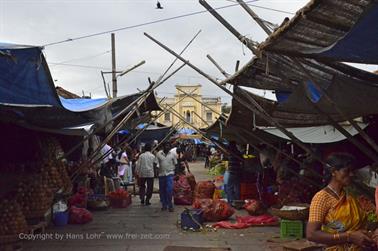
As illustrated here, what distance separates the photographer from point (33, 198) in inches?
338

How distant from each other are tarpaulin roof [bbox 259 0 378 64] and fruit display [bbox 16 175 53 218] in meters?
5.88

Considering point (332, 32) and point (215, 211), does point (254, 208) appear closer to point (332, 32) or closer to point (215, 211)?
point (215, 211)

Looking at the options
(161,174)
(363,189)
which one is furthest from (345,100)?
(161,174)

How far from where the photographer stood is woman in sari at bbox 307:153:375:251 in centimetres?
345

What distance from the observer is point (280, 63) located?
16.7 feet

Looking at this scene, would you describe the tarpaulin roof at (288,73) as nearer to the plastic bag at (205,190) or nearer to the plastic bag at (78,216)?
the plastic bag at (78,216)

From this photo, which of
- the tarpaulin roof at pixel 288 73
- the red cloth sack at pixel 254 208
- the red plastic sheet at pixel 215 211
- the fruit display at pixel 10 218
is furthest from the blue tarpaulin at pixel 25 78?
the red cloth sack at pixel 254 208

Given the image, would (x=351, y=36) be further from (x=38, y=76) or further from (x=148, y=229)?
(x=148, y=229)

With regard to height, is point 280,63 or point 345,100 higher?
point 280,63

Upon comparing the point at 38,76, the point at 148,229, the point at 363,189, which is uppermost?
the point at 38,76

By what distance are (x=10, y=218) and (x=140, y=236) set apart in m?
2.57

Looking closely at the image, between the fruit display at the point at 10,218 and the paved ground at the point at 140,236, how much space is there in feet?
1.86

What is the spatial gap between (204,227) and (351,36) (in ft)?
22.9

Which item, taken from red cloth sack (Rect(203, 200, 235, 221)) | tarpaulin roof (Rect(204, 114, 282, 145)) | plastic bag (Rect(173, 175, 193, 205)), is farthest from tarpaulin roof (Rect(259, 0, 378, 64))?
plastic bag (Rect(173, 175, 193, 205))
